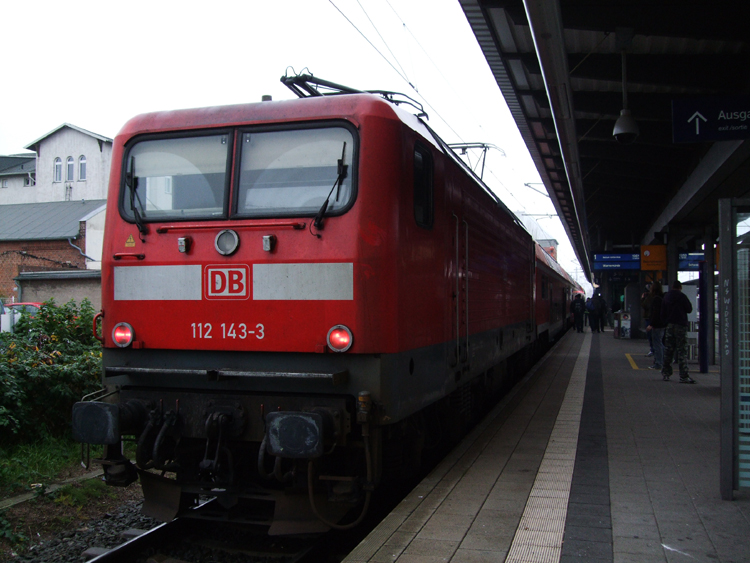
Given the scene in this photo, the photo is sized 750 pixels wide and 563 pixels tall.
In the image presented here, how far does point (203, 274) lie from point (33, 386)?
3.32m

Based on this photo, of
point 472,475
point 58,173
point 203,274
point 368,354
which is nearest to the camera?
point 368,354

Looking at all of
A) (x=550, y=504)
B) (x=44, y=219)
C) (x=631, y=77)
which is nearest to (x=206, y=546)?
(x=550, y=504)

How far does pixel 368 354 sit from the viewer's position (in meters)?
4.39

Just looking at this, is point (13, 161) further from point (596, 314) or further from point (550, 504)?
point (550, 504)

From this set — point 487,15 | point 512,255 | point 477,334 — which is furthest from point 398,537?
point 512,255

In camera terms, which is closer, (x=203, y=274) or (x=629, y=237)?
(x=203, y=274)

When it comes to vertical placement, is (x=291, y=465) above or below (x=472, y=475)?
above

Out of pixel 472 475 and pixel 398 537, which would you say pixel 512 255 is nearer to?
pixel 472 475

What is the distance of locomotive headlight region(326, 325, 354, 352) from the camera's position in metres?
4.37

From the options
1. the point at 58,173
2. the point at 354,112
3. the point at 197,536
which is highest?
the point at 58,173

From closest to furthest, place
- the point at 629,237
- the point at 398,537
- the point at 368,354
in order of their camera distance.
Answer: the point at 398,537, the point at 368,354, the point at 629,237

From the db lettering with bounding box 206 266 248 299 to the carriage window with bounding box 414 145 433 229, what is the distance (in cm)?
132

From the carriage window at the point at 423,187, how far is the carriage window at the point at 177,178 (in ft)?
4.55

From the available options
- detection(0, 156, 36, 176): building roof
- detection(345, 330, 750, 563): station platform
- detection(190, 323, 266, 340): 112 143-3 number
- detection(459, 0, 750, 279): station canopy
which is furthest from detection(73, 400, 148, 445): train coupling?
detection(0, 156, 36, 176): building roof
